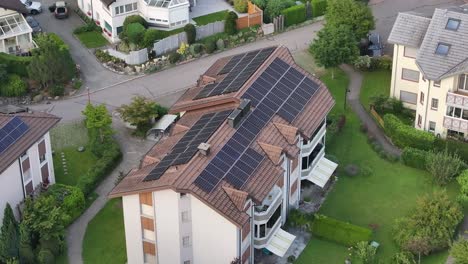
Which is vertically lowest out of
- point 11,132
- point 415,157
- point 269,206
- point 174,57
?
point 415,157

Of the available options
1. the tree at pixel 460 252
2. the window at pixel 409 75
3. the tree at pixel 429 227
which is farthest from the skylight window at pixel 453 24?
the tree at pixel 460 252

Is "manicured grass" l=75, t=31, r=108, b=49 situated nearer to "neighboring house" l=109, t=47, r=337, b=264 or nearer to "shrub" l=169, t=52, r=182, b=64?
"shrub" l=169, t=52, r=182, b=64

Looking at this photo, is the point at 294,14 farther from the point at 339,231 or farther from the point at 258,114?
the point at 339,231

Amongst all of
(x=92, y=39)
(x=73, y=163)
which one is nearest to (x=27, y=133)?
(x=73, y=163)

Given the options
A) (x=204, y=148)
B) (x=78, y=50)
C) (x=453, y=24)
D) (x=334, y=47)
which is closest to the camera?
(x=204, y=148)

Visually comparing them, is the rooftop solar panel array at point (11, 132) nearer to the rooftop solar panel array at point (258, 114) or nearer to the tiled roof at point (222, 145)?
the tiled roof at point (222, 145)

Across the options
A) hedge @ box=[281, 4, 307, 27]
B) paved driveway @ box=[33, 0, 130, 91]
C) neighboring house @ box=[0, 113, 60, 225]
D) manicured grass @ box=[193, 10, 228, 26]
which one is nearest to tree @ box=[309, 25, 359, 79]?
hedge @ box=[281, 4, 307, 27]
